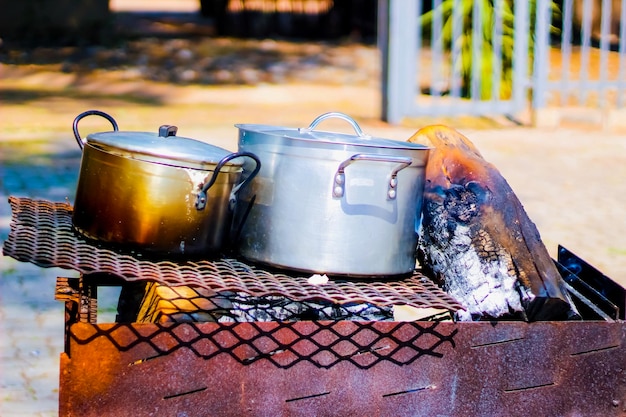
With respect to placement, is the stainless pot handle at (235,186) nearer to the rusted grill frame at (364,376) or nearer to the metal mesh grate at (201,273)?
the metal mesh grate at (201,273)

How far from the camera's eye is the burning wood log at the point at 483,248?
2.63 meters

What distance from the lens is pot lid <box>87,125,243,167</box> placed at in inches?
97.0

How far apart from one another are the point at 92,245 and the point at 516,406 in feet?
3.95

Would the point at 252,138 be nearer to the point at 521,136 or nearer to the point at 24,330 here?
the point at 24,330

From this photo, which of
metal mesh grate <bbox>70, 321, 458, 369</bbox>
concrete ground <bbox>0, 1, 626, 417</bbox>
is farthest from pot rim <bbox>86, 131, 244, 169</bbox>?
concrete ground <bbox>0, 1, 626, 417</bbox>

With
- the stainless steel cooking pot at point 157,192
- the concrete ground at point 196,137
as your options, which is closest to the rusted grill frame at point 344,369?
the stainless steel cooking pot at point 157,192

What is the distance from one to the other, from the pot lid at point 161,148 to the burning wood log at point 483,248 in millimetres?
723

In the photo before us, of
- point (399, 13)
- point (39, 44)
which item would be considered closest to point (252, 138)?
point (399, 13)

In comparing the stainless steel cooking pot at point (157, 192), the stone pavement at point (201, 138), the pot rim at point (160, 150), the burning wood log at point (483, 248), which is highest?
the pot rim at point (160, 150)

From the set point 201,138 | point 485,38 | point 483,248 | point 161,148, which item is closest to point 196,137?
point 201,138

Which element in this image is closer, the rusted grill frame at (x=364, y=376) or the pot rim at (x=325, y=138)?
the rusted grill frame at (x=364, y=376)

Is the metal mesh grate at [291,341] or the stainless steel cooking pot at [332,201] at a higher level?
the stainless steel cooking pot at [332,201]

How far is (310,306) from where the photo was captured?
285cm

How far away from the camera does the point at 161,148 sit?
2.49 m
